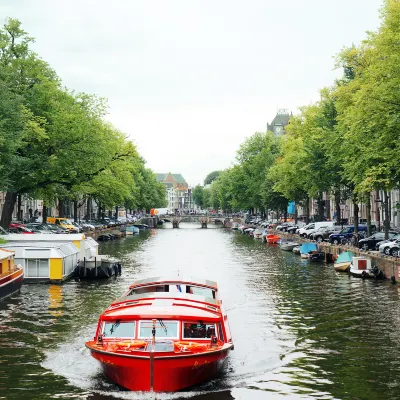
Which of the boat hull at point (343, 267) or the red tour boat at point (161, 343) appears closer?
the red tour boat at point (161, 343)

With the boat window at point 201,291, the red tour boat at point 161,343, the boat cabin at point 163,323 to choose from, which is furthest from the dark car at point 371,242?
the boat cabin at point 163,323

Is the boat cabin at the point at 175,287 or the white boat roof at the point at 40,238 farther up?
the white boat roof at the point at 40,238

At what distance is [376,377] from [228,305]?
1501 centimetres

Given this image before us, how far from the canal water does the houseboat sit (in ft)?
1.96

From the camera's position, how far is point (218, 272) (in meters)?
51.6

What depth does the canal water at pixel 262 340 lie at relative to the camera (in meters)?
19.4

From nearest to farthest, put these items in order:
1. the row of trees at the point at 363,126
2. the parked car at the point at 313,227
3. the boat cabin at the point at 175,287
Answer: the boat cabin at the point at 175,287
the row of trees at the point at 363,126
the parked car at the point at 313,227

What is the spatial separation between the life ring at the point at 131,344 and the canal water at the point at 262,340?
1252 millimetres

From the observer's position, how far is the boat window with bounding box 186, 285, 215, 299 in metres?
26.4

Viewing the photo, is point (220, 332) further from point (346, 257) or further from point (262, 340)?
point (346, 257)

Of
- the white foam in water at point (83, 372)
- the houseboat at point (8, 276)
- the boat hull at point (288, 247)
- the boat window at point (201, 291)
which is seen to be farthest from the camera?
the boat hull at point (288, 247)

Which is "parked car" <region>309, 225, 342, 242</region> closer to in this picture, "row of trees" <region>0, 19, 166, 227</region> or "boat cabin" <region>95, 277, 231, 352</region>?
"row of trees" <region>0, 19, 166, 227</region>

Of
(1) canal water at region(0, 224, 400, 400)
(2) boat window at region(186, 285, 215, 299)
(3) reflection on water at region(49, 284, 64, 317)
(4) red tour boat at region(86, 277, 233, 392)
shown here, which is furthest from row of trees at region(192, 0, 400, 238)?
(4) red tour boat at region(86, 277, 233, 392)

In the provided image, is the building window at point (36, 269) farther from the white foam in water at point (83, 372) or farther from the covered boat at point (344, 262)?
the covered boat at point (344, 262)
